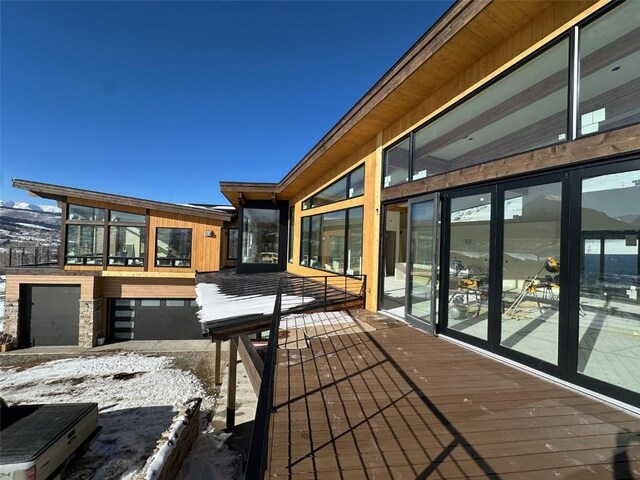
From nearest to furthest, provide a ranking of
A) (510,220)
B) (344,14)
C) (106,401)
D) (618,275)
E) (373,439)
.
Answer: (373,439) < (618,275) < (510,220) < (106,401) < (344,14)

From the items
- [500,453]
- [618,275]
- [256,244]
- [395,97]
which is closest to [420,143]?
[395,97]

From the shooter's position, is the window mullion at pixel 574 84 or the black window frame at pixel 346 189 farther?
the black window frame at pixel 346 189

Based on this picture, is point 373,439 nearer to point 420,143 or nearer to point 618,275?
point 618,275

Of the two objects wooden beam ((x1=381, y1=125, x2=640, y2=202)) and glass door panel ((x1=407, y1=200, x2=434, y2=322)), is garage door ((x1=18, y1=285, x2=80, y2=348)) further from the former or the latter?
wooden beam ((x1=381, y1=125, x2=640, y2=202))

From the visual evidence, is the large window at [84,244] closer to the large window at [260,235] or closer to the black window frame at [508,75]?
the large window at [260,235]

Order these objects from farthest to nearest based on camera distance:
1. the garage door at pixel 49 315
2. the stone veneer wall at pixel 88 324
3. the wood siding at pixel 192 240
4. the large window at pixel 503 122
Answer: the wood siding at pixel 192 240, the garage door at pixel 49 315, the stone veneer wall at pixel 88 324, the large window at pixel 503 122

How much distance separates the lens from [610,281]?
257cm

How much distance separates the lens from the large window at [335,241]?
7.24m

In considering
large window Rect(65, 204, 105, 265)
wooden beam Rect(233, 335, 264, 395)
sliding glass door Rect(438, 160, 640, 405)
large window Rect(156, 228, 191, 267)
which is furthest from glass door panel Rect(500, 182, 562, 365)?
large window Rect(65, 204, 105, 265)

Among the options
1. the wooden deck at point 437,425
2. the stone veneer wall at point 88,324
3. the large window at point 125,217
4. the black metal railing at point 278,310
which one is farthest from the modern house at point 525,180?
the stone veneer wall at point 88,324

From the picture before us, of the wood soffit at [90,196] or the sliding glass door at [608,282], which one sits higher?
the wood soffit at [90,196]

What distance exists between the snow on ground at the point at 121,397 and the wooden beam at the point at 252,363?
7.18 ft

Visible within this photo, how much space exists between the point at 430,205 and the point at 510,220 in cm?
133

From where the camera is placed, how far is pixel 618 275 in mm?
2531
